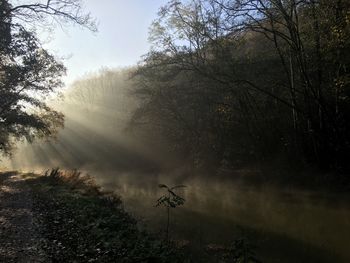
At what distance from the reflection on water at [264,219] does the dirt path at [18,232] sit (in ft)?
12.4

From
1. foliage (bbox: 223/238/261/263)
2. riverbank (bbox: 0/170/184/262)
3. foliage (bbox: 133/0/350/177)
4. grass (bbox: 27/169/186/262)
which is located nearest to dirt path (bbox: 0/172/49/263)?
riverbank (bbox: 0/170/184/262)

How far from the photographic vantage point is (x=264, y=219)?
14359 mm

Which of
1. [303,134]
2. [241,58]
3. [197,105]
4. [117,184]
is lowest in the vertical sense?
[117,184]

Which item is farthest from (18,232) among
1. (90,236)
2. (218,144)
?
(218,144)

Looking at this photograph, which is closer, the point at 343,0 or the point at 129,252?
the point at 129,252

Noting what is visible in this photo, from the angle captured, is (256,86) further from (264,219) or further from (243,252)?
(243,252)

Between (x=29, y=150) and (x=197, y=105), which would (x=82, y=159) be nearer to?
(x=29, y=150)

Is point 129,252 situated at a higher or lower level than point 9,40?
lower

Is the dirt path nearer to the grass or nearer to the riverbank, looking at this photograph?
the riverbank

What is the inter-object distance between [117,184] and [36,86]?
30.0 ft

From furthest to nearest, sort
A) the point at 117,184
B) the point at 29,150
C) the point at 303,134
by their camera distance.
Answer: the point at 29,150 → the point at 117,184 → the point at 303,134

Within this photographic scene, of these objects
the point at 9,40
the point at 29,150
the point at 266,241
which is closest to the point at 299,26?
the point at 266,241

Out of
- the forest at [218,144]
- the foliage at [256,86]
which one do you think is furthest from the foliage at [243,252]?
the foliage at [256,86]

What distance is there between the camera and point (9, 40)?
19844 millimetres
